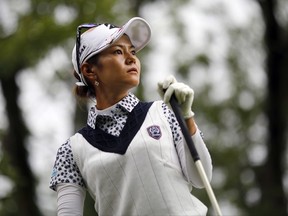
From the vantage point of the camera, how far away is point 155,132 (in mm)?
3777

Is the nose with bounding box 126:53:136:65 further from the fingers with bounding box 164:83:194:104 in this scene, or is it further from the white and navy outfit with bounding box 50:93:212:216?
the fingers with bounding box 164:83:194:104

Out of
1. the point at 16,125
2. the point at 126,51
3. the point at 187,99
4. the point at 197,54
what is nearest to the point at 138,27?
the point at 126,51

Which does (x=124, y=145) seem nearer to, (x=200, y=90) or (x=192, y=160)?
(x=192, y=160)

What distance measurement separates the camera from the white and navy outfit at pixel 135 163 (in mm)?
3717

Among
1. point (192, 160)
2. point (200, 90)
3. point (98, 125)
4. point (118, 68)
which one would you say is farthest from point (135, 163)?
point (200, 90)

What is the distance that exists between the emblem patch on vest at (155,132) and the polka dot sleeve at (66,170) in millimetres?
405

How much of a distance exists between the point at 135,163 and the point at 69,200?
0.40 m

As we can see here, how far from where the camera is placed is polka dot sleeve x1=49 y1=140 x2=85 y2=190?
3969mm

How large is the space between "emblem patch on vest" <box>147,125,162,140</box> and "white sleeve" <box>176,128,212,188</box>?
10cm

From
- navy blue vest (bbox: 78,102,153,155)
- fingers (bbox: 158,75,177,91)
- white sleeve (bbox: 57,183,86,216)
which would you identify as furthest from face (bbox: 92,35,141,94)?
white sleeve (bbox: 57,183,86,216)

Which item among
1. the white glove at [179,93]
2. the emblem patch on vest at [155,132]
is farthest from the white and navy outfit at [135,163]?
the white glove at [179,93]

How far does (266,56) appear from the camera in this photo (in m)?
14.5

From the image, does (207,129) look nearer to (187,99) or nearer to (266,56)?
(266,56)

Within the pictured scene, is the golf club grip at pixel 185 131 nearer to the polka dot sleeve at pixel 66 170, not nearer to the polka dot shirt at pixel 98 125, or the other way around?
the polka dot shirt at pixel 98 125
